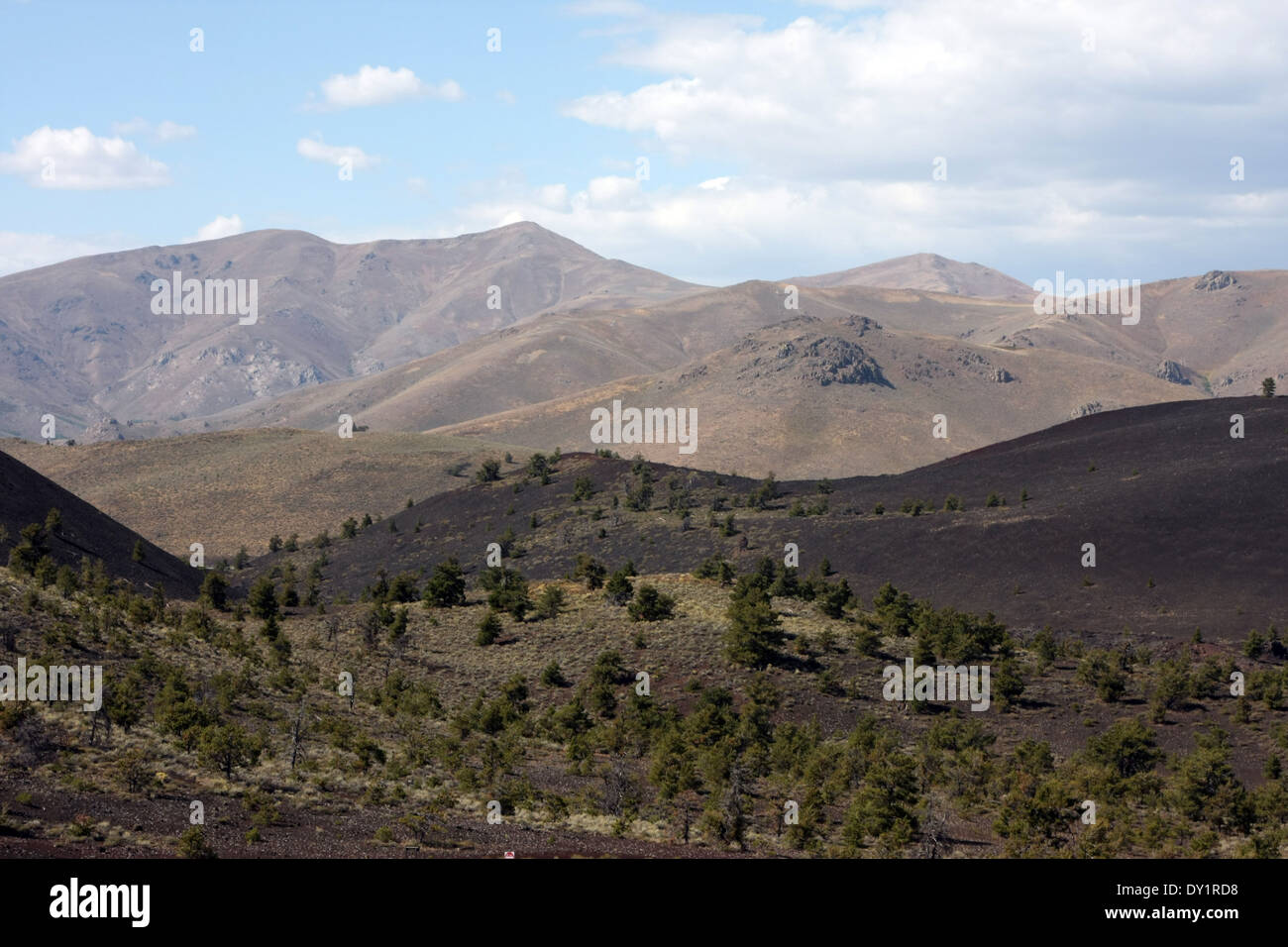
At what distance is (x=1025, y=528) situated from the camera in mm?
85312

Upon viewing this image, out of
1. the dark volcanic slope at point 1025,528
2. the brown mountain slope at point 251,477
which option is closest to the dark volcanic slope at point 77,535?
the dark volcanic slope at point 1025,528

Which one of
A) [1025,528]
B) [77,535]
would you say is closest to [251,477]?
[77,535]

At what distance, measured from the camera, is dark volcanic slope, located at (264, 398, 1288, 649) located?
241 feet

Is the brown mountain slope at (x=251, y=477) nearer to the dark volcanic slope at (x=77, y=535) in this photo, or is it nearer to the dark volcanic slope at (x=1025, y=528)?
the dark volcanic slope at (x=1025, y=528)

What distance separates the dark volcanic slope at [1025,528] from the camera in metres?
73.3

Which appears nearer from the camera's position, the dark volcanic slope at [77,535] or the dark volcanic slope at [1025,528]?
the dark volcanic slope at [77,535]

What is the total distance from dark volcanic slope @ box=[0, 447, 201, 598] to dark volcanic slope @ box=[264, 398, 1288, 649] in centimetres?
1640

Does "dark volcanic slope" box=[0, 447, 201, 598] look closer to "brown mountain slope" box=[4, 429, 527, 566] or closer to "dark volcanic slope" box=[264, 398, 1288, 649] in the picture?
"dark volcanic slope" box=[264, 398, 1288, 649]

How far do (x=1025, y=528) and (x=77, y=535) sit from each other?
215 ft

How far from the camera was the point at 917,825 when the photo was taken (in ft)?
114

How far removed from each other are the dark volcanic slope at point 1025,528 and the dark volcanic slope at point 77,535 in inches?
646
